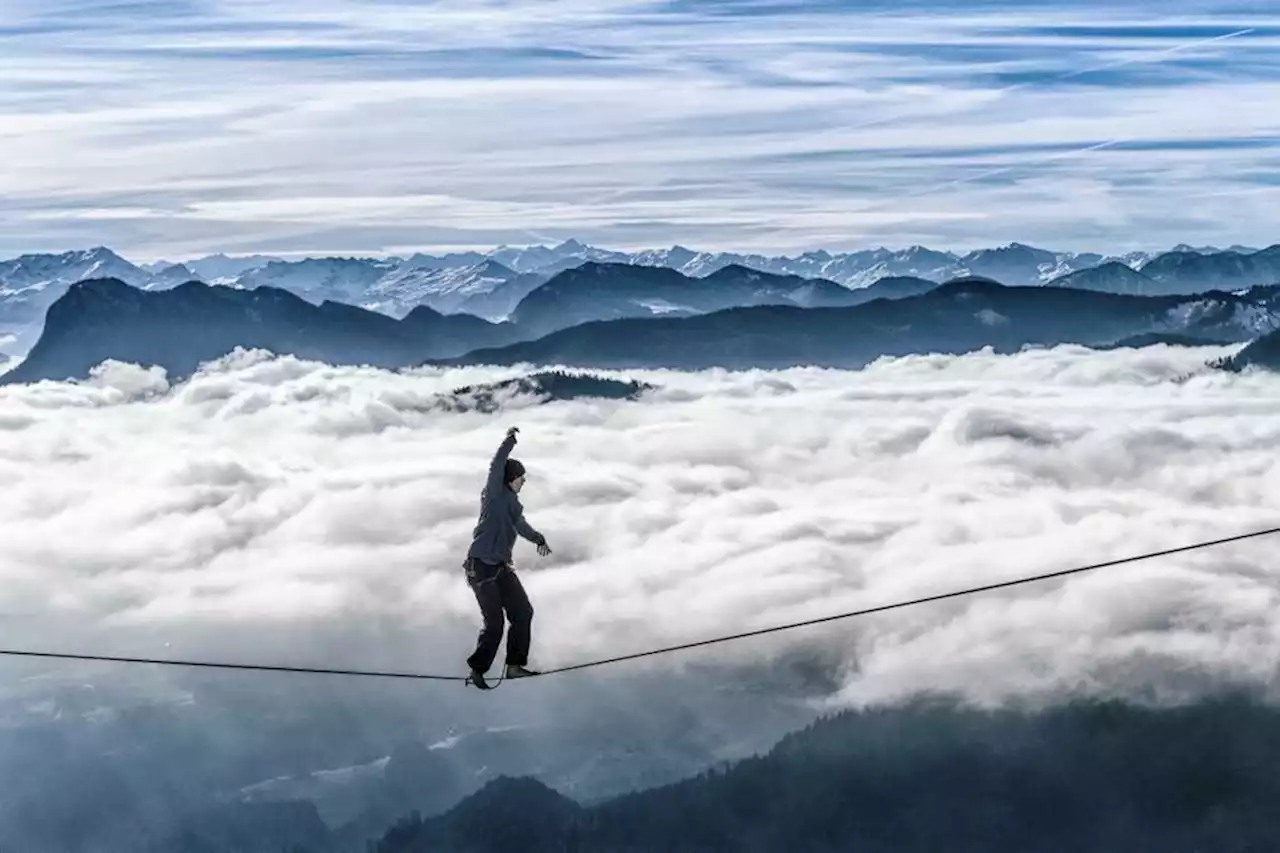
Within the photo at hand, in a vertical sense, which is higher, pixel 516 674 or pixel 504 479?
pixel 504 479

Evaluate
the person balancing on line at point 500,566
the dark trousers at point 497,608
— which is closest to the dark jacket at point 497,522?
the person balancing on line at point 500,566

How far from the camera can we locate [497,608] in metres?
19.1

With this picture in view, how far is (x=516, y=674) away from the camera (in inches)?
739

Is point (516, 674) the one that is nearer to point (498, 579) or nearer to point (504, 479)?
point (498, 579)

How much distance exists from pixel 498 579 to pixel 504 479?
1513mm

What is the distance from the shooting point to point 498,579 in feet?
62.7

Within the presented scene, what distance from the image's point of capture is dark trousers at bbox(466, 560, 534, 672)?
62.2 ft

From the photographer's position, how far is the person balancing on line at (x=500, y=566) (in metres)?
18.4

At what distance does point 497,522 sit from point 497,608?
1.31 meters

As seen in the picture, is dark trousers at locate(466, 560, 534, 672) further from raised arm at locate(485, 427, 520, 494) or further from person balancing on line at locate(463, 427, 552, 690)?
raised arm at locate(485, 427, 520, 494)

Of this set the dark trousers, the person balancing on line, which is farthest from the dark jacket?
the dark trousers

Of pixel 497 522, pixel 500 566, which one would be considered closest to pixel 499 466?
pixel 497 522

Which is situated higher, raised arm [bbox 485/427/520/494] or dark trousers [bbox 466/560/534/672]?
raised arm [bbox 485/427/520/494]

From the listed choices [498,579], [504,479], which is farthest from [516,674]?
[504,479]
